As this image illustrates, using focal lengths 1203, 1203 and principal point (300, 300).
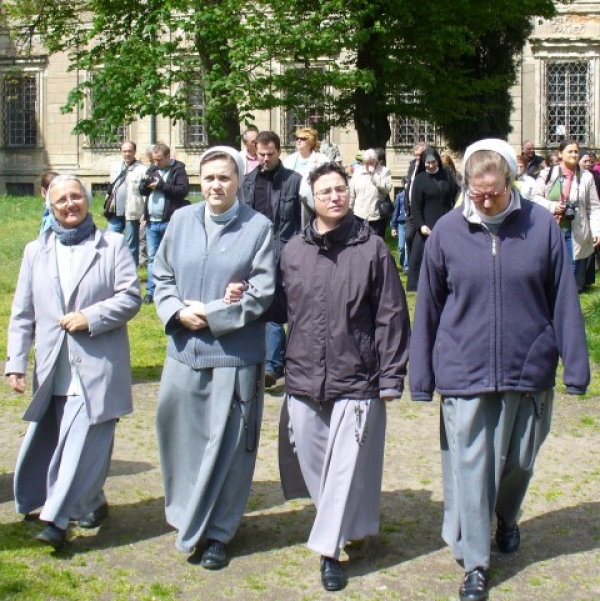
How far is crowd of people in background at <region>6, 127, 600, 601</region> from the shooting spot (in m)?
5.31

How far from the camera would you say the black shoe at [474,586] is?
17.1 feet

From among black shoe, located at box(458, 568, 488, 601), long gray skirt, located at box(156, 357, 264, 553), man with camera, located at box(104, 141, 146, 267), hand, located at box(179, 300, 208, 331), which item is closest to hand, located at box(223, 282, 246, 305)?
hand, located at box(179, 300, 208, 331)

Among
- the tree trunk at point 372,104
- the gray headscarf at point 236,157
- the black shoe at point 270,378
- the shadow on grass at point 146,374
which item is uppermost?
the tree trunk at point 372,104

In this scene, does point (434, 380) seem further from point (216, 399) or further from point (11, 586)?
point (11, 586)

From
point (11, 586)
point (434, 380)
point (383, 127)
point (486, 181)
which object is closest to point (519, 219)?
point (486, 181)

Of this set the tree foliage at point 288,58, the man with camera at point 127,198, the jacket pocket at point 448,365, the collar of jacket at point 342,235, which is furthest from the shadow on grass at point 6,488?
the tree foliage at point 288,58

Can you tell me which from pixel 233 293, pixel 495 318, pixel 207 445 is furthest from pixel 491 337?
pixel 207 445

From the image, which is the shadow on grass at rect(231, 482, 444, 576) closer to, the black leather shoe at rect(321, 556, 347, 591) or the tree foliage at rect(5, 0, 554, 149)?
the black leather shoe at rect(321, 556, 347, 591)

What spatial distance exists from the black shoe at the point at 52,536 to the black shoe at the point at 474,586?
195 centimetres

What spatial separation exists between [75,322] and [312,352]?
124cm

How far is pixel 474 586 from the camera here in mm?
5230

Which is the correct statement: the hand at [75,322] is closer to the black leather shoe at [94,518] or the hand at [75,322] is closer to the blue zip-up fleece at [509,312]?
the black leather shoe at [94,518]

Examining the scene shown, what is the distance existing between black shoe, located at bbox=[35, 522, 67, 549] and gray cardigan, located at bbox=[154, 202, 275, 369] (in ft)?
3.32

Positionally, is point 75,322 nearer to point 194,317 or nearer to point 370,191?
point 194,317
